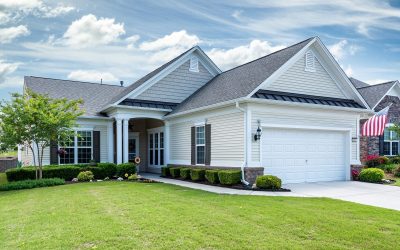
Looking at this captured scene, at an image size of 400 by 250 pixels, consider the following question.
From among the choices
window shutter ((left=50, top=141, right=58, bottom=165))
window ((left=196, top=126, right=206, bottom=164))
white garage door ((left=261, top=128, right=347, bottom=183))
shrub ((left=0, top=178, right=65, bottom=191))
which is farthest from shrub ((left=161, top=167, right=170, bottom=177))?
white garage door ((left=261, top=128, right=347, bottom=183))

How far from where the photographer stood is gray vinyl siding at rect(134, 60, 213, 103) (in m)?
19.8

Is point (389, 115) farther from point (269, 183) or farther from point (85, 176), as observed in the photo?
point (85, 176)

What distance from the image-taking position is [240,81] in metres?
16.5

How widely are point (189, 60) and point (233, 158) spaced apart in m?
8.71

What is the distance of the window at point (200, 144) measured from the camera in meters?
16.5

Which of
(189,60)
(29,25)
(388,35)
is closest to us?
(388,35)

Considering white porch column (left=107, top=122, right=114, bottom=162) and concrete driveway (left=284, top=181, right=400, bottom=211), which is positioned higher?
white porch column (left=107, top=122, right=114, bottom=162)

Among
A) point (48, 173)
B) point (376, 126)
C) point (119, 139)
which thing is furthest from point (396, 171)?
point (48, 173)

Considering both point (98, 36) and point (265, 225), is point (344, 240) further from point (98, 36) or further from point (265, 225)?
point (98, 36)

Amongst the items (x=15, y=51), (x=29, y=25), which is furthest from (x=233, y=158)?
(x=15, y=51)

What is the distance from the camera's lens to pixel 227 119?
1481 centimetres

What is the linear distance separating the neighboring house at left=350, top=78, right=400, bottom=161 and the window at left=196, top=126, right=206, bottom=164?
1094cm

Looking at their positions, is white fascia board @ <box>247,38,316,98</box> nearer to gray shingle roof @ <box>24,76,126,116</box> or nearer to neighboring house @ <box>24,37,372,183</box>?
neighboring house @ <box>24,37,372,183</box>

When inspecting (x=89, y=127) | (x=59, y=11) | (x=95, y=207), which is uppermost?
(x=59, y=11)
